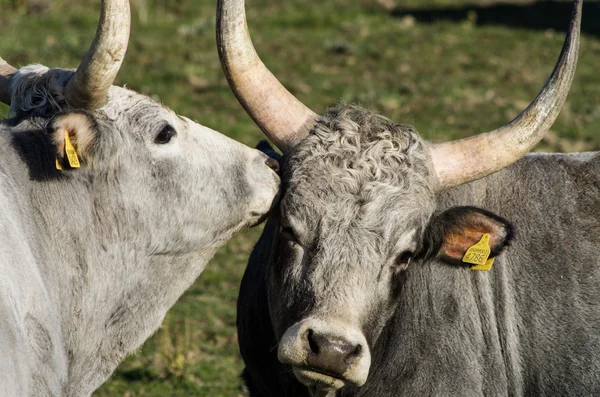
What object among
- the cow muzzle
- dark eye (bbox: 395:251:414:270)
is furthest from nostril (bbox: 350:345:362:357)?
dark eye (bbox: 395:251:414:270)

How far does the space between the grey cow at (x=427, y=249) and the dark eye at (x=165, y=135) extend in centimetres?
54

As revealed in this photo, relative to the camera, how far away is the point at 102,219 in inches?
197

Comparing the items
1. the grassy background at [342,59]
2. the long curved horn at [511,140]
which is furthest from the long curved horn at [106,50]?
the grassy background at [342,59]

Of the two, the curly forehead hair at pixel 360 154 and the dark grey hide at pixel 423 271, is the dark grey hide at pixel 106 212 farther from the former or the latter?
the dark grey hide at pixel 423 271

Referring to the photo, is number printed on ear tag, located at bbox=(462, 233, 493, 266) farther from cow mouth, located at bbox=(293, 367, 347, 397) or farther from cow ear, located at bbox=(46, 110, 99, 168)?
cow ear, located at bbox=(46, 110, 99, 168)

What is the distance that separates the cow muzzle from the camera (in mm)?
4668

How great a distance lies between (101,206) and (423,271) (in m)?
2.01

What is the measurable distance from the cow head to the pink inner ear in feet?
3.71

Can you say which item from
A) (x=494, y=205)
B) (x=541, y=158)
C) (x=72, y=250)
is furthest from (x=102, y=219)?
(x=541, y=158)

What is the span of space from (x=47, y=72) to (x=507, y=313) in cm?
310

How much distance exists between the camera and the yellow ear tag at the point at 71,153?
185 inches

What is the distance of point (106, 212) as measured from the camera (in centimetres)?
500

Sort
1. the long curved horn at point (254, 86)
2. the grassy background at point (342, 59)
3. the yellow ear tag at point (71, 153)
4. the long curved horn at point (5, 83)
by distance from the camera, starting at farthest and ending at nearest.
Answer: the grassy background at point (342, 59)
the long curved horn at point (5, 83)
the long curved horn at point (254, 86)
the yellow ear tag at point (71, 153)

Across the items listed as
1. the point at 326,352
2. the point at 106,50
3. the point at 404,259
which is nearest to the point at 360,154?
the point at 404,259
